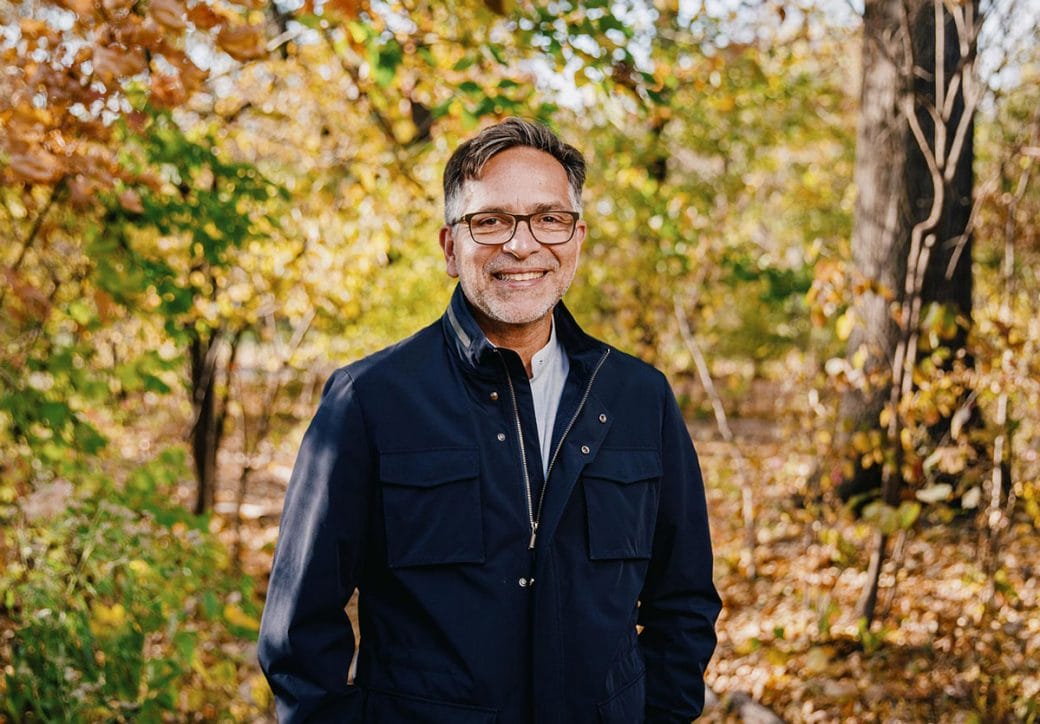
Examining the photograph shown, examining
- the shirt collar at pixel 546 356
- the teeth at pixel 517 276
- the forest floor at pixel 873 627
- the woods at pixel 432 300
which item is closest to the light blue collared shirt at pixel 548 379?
the shirt collar at pixel 546 356

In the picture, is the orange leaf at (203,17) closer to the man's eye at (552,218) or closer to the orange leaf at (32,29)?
the orange leaf at (32,29)

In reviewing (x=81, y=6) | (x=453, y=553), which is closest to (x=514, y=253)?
(x=453, y=553)

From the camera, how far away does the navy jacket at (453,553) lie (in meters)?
1.87

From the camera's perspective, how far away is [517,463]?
6.52ft

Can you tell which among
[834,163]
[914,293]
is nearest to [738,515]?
[914,293]

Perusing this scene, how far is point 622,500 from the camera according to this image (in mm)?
2086

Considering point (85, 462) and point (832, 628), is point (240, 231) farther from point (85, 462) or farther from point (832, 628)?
point (832, 628)

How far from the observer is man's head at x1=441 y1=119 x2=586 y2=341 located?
2.07m

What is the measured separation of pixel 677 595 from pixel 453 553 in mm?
693

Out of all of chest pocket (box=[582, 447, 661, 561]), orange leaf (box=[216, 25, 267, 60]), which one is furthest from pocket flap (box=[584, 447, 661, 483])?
orange leaf (box=[216, 25, 267, 60])

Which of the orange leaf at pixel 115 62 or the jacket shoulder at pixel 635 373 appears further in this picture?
the orange leaf at pixel 115 62

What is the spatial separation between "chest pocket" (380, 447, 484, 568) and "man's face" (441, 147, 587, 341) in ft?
1.22

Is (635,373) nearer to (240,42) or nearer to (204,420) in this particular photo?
(240,42)

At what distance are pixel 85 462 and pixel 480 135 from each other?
2.47 metres
